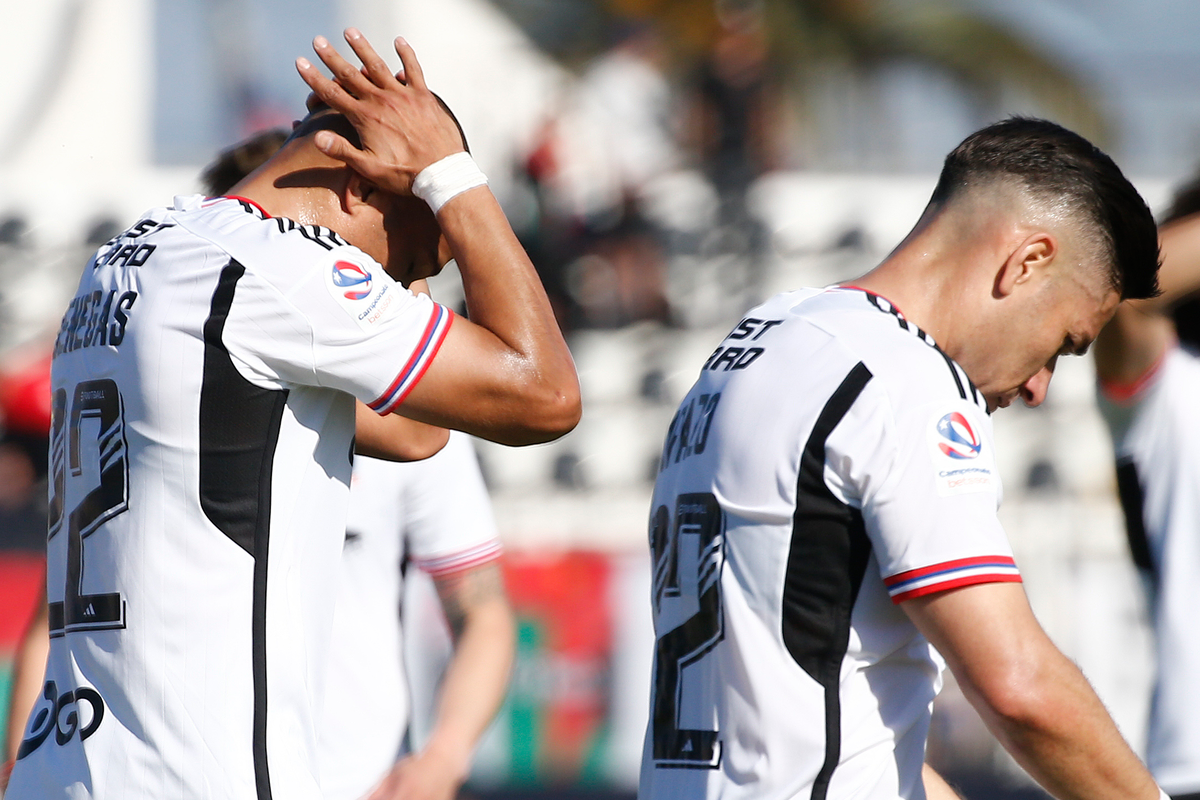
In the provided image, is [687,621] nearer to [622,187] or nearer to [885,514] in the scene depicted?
[885,514]

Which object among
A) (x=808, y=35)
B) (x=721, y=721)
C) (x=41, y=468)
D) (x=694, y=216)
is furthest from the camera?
(x=808, y=35)

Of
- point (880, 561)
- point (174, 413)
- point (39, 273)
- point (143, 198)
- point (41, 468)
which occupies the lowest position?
point (880, 561)

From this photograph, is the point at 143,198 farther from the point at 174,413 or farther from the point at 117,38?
the point at 174,413

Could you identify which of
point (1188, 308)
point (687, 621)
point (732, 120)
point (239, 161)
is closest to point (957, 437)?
point (687, 621)

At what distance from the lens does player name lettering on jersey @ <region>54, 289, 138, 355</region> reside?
1.94 metres

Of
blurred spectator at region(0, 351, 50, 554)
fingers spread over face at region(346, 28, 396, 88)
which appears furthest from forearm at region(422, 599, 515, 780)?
blurred spectator at region(0, 351, 50, 554)

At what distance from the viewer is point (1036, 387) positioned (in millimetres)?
2209

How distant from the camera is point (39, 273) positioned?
8758mm

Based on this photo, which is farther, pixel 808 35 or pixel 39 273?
pixel 808 35

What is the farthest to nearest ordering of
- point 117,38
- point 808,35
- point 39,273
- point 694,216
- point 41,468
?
point 117,38
point 808,35
point 694,216
point 39,273
point 41,468

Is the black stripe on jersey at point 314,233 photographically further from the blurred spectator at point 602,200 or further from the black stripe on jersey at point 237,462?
the blurred spectator at point 602,200

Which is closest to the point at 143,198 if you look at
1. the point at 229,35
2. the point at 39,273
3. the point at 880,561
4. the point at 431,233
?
the point at 39,273

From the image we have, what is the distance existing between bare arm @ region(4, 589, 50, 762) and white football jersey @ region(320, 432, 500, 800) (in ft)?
2.09

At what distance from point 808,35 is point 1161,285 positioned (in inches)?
361
